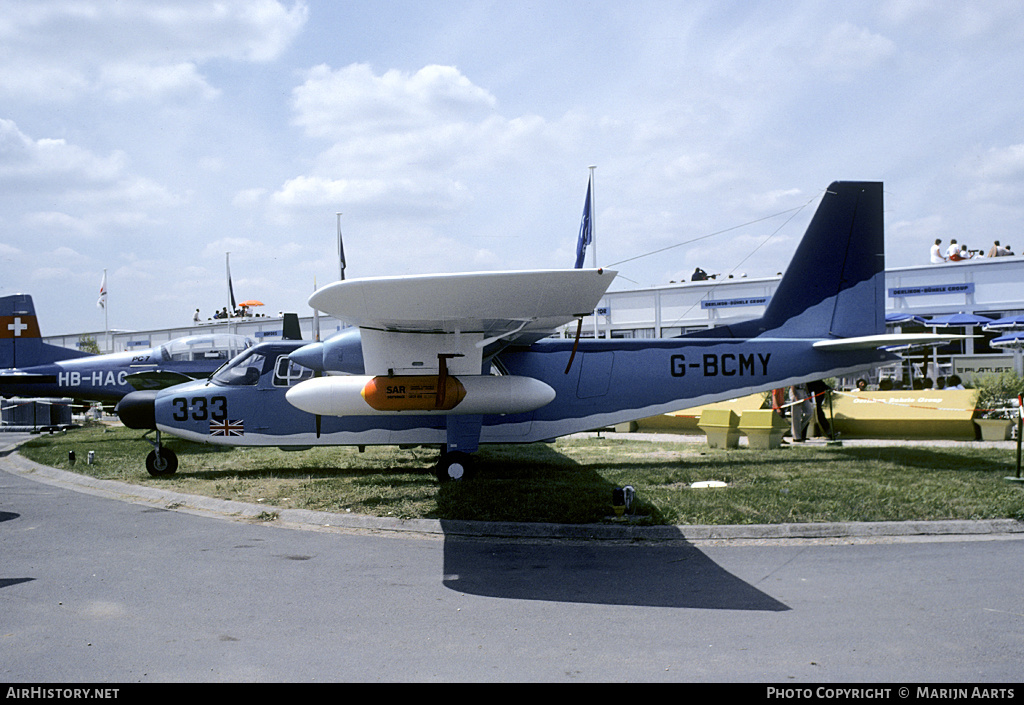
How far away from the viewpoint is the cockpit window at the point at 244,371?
10953 millimetres

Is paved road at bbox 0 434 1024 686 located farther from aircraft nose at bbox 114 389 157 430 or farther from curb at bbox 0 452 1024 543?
aircraft nose at bbox 114 389 157 430

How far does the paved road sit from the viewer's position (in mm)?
3785

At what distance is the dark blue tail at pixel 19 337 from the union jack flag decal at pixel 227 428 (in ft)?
38.8

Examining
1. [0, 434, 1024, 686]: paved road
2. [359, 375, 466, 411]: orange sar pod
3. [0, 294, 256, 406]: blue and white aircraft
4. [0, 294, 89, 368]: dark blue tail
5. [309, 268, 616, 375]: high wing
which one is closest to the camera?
[0, 434, 1024, 686]: paved road

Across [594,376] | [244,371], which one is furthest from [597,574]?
[244,371]

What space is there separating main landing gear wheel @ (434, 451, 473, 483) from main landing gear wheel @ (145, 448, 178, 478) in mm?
4752

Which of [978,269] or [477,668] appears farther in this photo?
[978,269]

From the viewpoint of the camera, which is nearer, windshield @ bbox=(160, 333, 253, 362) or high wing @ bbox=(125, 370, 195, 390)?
high wing @ bbox=(125, 370, 195, 390)

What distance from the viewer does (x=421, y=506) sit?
8.21 meters

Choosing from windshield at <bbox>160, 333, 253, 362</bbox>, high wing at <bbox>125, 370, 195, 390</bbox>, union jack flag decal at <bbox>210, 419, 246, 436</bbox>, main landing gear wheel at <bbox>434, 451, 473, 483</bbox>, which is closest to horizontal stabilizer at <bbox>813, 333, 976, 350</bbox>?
main landing gear wheel at <bbox>434, 451, 473, 483</bbox>
